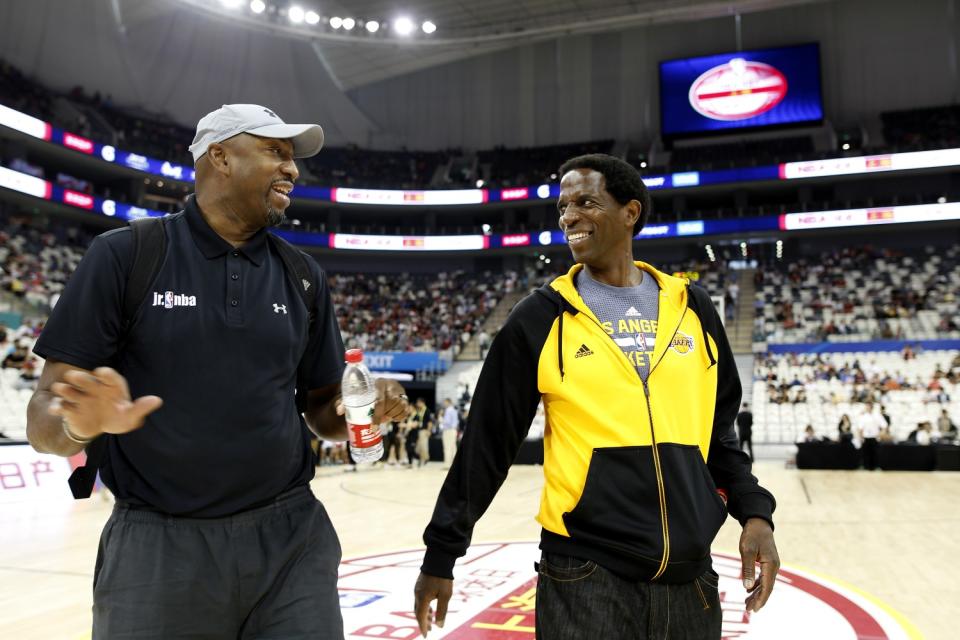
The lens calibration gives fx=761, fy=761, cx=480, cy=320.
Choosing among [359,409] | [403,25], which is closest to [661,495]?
[359,409]

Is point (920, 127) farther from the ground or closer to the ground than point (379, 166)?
closer to the ground

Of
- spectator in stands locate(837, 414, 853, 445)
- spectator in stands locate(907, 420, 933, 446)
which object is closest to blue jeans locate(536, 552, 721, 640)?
spectator in stands locate(837, 414, 853, 445)

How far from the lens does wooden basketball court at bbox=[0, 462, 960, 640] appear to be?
4.95 m

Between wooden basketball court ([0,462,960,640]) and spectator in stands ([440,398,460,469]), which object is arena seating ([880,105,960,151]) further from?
spectator in stands ([440,398,460,469])

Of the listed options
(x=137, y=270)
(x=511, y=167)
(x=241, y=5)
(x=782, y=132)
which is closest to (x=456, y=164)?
(x=511, y=167)

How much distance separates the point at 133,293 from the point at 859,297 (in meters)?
29.1

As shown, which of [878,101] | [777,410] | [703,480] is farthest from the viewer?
[878,101]

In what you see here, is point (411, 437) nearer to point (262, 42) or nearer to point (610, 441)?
point (610, 441)

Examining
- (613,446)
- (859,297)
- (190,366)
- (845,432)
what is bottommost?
(845,432)

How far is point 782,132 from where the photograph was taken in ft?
117

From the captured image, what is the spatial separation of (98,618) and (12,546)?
6.22 metres

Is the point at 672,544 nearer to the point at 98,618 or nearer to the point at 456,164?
the point at 98,618

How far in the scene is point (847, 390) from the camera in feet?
63.2

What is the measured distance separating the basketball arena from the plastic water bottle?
5349mm
